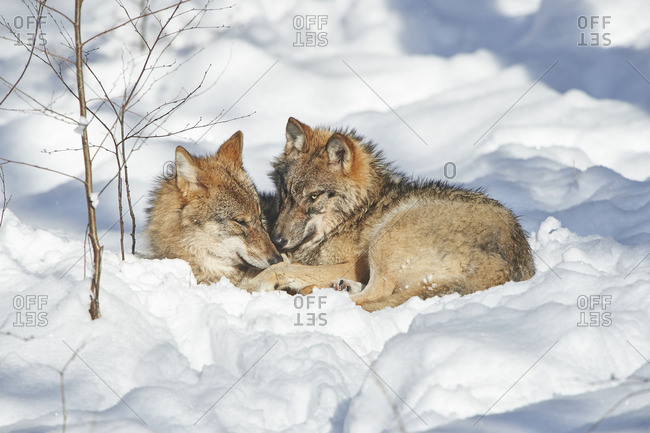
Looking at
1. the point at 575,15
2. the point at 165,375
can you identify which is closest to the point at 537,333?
the point at 165,375

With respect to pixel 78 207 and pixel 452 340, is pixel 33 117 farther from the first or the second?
pixel 452 340

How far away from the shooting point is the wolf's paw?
4906mm

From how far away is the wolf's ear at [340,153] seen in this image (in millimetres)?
5254

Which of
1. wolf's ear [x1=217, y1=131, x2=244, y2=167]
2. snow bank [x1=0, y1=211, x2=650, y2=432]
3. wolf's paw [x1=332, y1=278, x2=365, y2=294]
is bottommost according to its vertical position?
snow bank [x1=0, y1=211, x2=650, y2=432]

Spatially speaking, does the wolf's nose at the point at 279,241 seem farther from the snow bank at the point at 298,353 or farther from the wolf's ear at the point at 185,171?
the snow bank at the point at 298,353

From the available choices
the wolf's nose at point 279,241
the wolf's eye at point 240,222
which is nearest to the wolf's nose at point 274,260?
the wolf's nose at point 279,241

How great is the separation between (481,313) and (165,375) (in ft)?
6.35

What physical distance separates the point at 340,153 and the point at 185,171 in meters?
1.44

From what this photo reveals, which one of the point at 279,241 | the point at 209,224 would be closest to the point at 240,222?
the point at 209,224

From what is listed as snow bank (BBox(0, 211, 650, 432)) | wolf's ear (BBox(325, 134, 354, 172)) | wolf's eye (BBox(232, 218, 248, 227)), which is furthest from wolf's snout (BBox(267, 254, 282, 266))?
wolf's ear (BBox(325, 134, 354, 172))

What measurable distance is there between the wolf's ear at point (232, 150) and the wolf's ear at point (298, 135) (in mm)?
524

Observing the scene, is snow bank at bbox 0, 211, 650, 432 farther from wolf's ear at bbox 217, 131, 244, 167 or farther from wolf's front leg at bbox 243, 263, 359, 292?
wolf's ear at bbox 217, 131, 244, 167

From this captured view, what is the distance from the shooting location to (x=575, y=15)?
11648 mm

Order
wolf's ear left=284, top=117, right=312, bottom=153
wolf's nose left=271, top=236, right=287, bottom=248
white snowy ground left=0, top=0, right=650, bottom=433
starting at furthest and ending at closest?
wolf's ear left=284, top=117, right=312, bottom=153 → wolf's nose left=271, top=236, right=287, bottom=248 → white snowy ground left=0, top=0, right=650, bottom=433
